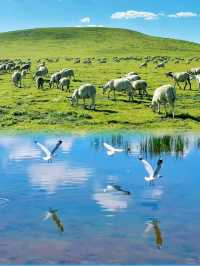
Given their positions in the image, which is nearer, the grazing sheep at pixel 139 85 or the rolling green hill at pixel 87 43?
the grazing sheep at pixel 139 85

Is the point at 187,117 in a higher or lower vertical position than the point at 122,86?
lower

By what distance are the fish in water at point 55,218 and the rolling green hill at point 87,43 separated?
4749 inches

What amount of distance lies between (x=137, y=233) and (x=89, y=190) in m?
4.64

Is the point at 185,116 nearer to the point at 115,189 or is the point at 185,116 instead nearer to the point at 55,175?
the point at 55,175

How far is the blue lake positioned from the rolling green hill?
371 feet

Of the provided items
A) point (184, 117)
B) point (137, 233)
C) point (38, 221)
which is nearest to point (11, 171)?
point (38, 221)

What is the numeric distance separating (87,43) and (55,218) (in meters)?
155

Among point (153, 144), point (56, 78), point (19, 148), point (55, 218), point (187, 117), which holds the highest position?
point (56, 78)

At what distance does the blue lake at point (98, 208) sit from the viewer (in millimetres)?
12906

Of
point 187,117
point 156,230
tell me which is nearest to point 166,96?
point 187,117

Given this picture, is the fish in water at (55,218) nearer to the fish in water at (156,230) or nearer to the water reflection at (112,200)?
the water reflection at (112,200)

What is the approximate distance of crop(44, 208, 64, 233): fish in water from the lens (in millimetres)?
14820

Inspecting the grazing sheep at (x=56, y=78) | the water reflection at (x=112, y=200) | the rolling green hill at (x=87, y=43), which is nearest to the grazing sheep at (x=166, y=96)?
the grazing sheep at (x=56, y=78)

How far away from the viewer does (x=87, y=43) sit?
168m
